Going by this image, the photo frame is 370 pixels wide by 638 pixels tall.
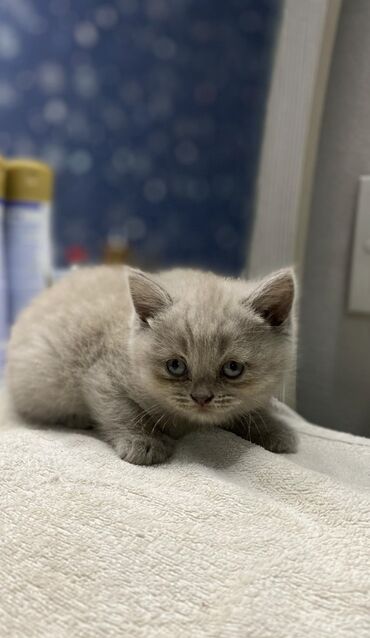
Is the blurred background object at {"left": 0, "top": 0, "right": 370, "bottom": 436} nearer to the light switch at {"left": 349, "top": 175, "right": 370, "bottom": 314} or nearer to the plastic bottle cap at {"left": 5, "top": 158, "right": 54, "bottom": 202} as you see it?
the plastic bottle cap at {"left": 5, "top": 158, "right": 54, "bottom": 202}

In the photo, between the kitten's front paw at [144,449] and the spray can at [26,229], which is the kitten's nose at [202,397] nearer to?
the kitten's front paw at [144,449]

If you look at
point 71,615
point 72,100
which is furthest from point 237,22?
point 71,615

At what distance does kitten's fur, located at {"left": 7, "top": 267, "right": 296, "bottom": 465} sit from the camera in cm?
75

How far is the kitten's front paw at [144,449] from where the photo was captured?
0.75 metres

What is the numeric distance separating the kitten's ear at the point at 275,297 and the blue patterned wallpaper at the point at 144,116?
653mm

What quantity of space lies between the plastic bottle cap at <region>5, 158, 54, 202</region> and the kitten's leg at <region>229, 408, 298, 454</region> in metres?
0.80

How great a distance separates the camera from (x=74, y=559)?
51 cm

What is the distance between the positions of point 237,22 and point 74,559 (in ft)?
4.74

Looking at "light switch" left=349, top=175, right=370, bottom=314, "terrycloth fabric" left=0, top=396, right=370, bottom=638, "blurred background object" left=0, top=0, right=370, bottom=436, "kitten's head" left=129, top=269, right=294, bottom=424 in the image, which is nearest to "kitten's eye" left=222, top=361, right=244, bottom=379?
"kitten's head" left=129, top=269, right=294, bottom=424

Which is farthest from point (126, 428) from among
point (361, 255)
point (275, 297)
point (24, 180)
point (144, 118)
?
point (144, 118)

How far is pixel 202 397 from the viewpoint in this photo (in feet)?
2.39

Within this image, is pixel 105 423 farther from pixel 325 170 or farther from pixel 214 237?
pixel 214 237

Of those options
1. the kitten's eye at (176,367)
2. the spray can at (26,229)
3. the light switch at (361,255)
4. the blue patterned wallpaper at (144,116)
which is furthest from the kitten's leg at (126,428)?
the blue patterned wallpaper at (144,116)

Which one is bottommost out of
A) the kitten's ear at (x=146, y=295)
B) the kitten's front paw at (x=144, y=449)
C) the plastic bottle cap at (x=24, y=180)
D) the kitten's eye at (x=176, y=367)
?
the kitten's front paw at (x=144, y=449)
